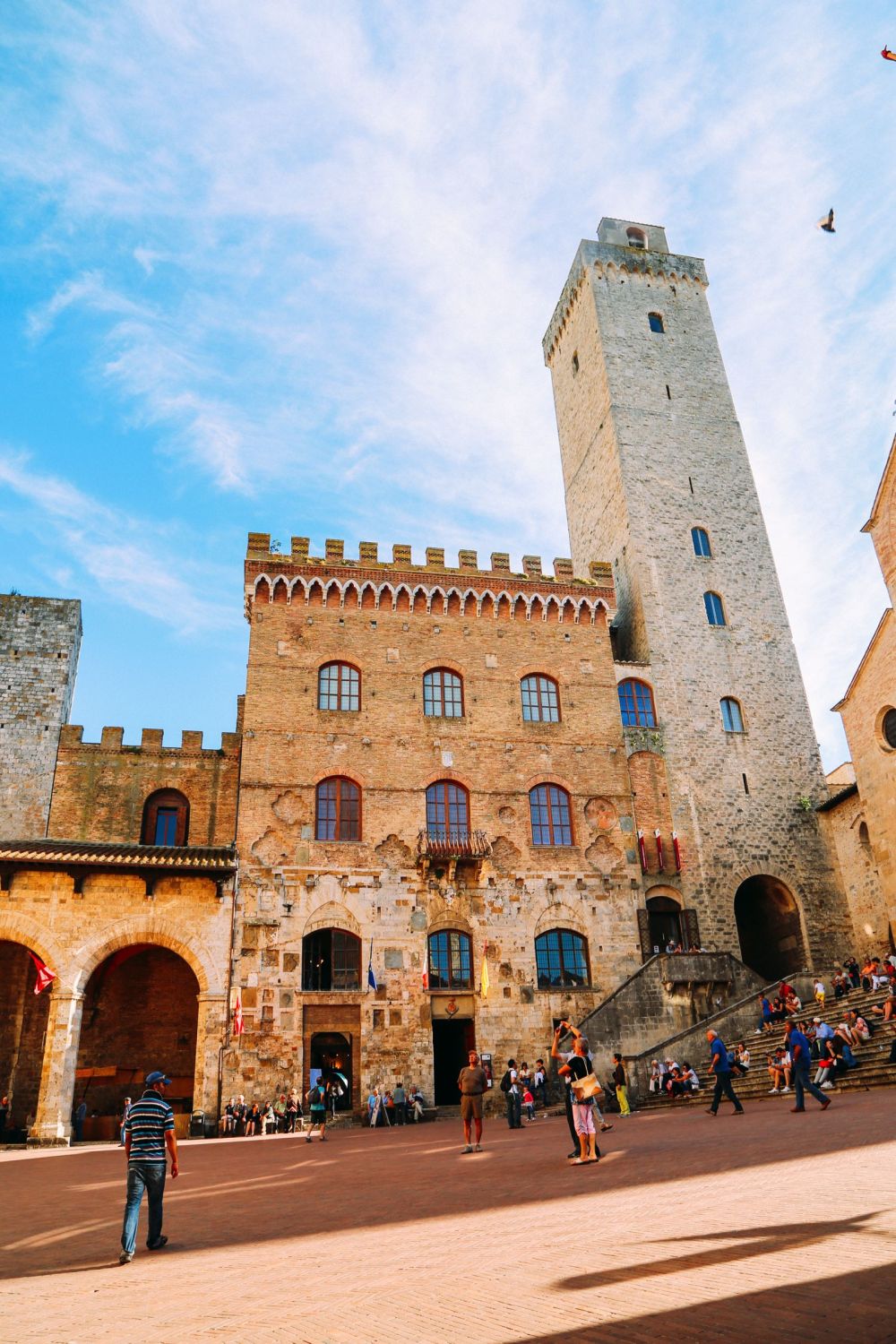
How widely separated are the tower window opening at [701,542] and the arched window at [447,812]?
1316cm

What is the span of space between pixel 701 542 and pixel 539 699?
9528mm

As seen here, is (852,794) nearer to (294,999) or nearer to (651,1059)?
(651,1059)

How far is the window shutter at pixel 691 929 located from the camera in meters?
27.2

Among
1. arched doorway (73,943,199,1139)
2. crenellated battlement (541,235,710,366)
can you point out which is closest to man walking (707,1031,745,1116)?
arched doorway (73,943,199,1139)

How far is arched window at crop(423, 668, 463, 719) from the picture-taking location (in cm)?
2869

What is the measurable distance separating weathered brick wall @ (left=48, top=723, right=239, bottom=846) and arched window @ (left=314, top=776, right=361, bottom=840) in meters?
3.17

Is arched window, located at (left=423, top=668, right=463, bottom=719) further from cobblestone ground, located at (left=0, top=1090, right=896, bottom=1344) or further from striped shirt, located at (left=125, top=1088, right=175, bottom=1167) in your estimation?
striped shirt, located at (left=125, top=1088, right=175, bottom=1167)

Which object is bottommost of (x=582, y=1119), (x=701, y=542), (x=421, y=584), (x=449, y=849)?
(x=582, y=1119)

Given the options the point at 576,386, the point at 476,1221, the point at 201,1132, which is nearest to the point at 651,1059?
the point at 201,1132

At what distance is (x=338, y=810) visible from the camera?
1048 inches

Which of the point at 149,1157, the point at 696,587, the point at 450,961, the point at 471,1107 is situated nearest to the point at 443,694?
the point at 450,961

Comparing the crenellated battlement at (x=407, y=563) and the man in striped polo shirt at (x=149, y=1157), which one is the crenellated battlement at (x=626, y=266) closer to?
the crenellated battlement at (x=407, y=563)

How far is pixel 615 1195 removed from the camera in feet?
28.0

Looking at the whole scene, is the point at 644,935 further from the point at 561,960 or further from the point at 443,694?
the point at 443,694
